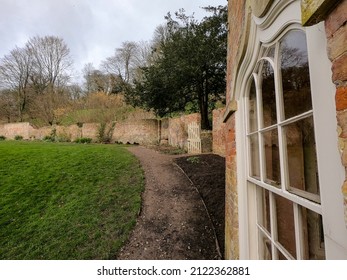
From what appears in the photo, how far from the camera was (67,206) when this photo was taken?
4680mm

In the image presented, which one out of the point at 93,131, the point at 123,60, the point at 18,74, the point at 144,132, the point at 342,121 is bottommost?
the point at 342,121

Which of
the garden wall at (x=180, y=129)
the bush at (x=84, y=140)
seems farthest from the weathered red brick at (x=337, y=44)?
the bush at (x=84, y=140)

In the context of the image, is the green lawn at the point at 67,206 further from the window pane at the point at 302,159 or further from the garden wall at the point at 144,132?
the garden wall at the point at 144,132

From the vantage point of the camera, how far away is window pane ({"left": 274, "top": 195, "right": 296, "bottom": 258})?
1260 mm

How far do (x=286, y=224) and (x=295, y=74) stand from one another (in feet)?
3.27

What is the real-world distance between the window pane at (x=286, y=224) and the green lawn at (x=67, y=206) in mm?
2762

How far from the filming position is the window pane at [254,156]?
1.81 meters

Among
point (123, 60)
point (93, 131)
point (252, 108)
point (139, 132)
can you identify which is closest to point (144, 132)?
point (139, 132)

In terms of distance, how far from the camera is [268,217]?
166cm

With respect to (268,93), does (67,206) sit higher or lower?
lower

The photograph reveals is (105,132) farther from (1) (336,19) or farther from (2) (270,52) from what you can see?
(1) (336,19)
